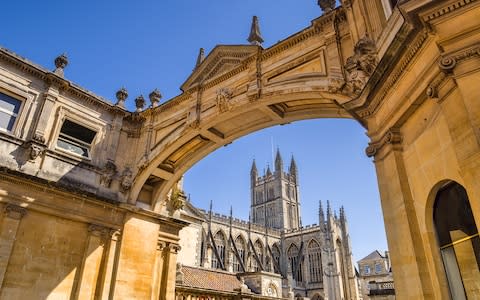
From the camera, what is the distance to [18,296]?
9.41 metres

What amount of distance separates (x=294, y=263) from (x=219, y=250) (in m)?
20.0

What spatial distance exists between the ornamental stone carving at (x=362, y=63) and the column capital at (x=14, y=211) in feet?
31.8

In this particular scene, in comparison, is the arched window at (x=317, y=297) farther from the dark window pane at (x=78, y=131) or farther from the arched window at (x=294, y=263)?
the dark window pane at (x=78, y=131)

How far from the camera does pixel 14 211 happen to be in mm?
9781

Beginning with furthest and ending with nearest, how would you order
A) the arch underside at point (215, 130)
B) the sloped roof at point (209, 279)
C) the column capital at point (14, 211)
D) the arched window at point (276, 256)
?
the arched window at point (276, 256), the sloped roof at point (209, 279), the column capital at point (14, 211), the arch underside at point (215, 130)

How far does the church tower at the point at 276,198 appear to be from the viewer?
314ft

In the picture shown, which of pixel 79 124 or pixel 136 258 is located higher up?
pixel 79 124

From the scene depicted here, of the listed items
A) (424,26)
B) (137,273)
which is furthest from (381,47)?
(137,273)

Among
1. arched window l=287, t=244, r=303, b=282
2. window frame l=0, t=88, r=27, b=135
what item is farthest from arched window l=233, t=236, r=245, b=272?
window frame l=0, t=88, r=27, b=135

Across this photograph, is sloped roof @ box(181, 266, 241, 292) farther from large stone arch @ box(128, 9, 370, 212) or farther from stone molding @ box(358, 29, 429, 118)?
stone molding @ box(358, 29, 429, 118)

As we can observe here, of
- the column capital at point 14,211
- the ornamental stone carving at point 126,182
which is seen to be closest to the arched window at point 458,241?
the ornamental stone carving at point 126,182

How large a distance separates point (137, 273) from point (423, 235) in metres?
9.71

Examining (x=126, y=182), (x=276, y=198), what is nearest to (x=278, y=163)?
(x=276, y=198)

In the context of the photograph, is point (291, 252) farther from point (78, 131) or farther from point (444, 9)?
point (444, 9)
